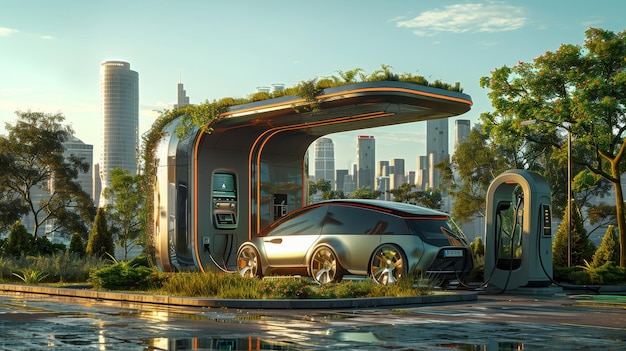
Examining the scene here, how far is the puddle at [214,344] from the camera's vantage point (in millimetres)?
9453

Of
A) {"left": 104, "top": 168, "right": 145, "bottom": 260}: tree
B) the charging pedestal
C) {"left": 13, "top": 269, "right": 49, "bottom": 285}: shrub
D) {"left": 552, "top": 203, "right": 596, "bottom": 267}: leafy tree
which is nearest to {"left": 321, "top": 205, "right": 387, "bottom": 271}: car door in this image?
the charging pedestal

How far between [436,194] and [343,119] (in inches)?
2936

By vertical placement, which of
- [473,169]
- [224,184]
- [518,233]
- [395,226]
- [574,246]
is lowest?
[574,246]

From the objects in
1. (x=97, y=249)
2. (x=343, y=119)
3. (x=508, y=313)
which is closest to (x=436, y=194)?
(x=97, y=249)

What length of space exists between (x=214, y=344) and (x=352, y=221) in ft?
31.5

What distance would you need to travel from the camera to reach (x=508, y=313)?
13758 mm

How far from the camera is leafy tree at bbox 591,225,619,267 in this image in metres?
23.8

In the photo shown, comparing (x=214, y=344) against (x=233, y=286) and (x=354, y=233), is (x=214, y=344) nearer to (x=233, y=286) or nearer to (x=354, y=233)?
(x=233, y=286)

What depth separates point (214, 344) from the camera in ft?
32.1

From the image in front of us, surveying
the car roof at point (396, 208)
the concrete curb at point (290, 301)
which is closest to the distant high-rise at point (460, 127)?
the car roof at point (396, 208)

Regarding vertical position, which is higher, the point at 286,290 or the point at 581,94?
the point at 581,94

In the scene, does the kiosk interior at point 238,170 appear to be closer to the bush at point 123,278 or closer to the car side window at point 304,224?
the car side window at point 304,224

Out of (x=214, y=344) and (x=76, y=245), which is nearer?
(x=214, y=344)

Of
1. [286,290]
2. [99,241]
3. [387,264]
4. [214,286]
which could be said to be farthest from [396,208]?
[99,241]
